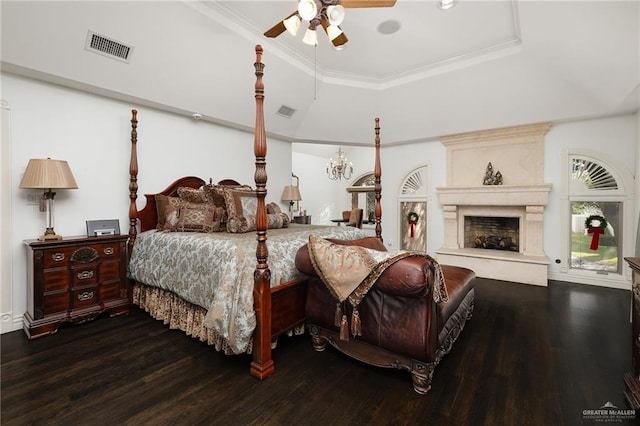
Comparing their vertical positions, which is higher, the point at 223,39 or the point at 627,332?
the point at 223,39

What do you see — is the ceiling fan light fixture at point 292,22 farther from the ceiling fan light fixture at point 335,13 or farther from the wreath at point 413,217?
the wreath at point 413,217

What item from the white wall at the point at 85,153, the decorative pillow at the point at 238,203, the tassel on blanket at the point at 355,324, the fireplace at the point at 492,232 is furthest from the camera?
the fireplace at the point at 492,232

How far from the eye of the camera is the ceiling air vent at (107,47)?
2736 mm

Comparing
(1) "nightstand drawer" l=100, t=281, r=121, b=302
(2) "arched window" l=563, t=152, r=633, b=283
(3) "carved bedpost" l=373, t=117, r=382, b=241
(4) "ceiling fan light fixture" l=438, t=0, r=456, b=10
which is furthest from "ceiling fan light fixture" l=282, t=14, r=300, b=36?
(2) "arched window" l=563, t=152, r=633, b=283

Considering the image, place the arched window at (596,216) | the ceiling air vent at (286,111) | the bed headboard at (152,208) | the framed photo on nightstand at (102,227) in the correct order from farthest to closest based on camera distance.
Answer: the ceiling air vent at (286,111) < the arched window at (596,216) < the bed headboard at (152,208) < the framed photo on nightstand at (102,227)

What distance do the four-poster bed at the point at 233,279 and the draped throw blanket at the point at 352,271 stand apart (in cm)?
42

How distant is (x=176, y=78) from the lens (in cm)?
347

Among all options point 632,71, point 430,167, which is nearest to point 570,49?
point 632,71

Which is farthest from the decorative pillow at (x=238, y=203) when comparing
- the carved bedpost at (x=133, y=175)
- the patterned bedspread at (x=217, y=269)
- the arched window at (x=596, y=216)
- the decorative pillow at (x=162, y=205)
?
the arched window at (x=596, y=216)

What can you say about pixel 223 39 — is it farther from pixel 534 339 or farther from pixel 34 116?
pixel 534 339

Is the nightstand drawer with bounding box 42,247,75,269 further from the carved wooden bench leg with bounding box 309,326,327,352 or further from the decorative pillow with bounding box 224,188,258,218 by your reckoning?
the carved wooden bench leg with bounding box 309,326,327,352

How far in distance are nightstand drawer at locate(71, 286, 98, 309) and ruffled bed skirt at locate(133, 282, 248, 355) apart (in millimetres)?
428

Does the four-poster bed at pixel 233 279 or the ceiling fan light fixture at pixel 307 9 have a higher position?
the ceiling fan light fixture at pixel 307 9

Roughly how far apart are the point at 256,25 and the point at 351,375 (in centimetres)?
366
